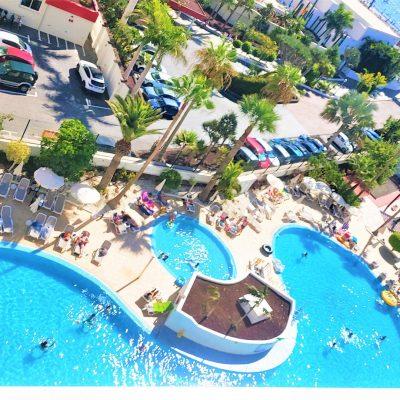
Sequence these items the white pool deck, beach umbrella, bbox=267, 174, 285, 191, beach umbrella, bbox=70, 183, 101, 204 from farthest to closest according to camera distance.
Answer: beach umbrella, bbox=267, 174, 285, 191
beach umbrella, bbox=70, 183, 101, 204
the white pool deck

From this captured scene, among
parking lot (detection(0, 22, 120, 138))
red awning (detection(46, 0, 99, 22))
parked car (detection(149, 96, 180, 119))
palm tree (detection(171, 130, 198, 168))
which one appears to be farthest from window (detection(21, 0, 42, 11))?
palm tree (detection(171, 130, 198, 168))

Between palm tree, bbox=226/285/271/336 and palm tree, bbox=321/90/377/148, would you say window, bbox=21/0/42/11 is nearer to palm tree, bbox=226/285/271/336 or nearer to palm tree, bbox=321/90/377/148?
palm tree, bbox=321/90/377/148

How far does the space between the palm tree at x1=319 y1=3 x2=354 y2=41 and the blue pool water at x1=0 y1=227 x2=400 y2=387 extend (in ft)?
180

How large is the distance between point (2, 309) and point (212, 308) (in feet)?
34.8

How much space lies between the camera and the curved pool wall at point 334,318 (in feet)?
91.1

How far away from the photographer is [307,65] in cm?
6247

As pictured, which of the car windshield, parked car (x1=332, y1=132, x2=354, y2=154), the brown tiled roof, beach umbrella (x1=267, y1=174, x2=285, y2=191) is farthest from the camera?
parked car (x1=332, y1=132, x2=354, y2=154)

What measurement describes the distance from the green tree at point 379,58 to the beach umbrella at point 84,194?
63155 millimetres

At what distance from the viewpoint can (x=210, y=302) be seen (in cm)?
2553

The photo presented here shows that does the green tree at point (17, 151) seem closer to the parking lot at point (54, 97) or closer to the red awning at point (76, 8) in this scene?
the parking lot at point (54, 97)

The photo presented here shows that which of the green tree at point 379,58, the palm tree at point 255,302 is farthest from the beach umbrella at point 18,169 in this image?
the green tree at point 379,58

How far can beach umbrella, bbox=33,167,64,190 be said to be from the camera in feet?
83.1
